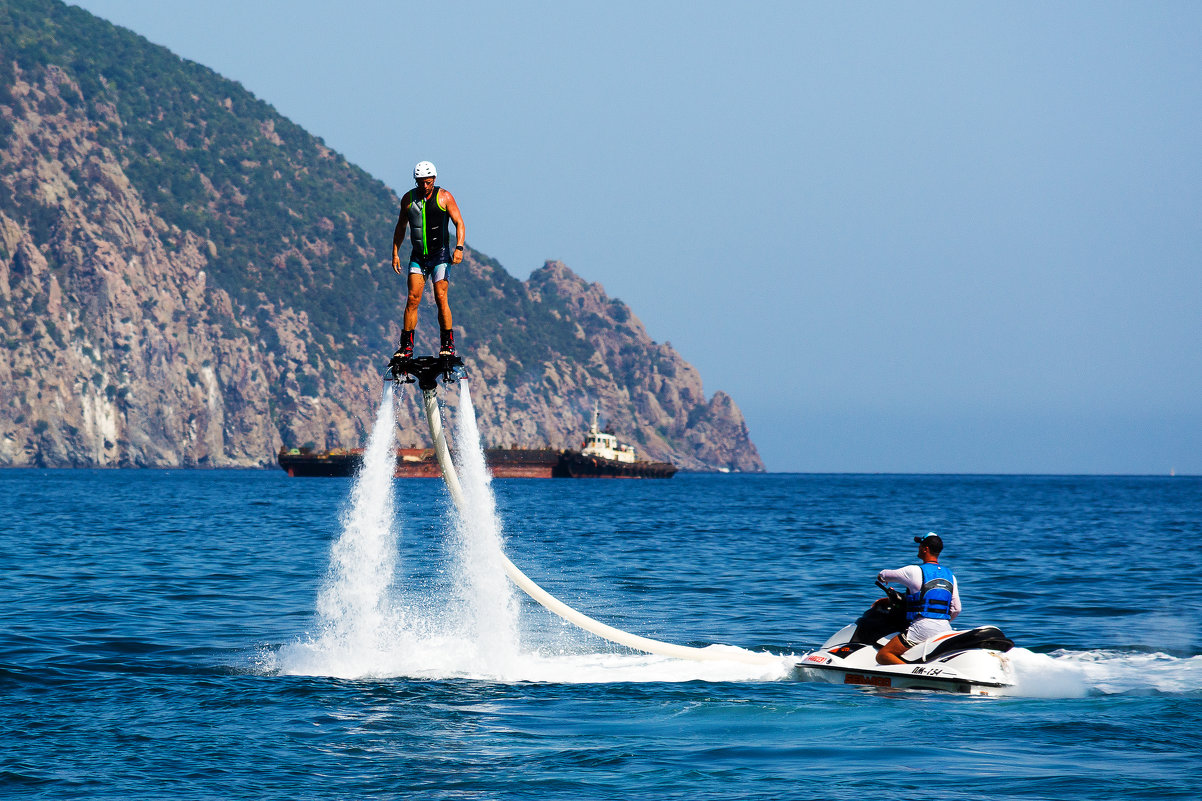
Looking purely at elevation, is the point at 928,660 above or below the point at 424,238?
below

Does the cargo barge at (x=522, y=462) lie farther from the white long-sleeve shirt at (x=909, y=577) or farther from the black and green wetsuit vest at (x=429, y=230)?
the black and green wetsuit vest at (x=429, y=230)

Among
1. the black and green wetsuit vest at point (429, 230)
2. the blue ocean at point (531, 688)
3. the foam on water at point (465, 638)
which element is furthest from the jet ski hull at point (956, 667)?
the black and green wetsuit vest at point (429, 230)

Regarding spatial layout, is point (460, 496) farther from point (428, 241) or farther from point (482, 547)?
point (428, 241)

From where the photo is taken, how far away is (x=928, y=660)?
18.3 meters

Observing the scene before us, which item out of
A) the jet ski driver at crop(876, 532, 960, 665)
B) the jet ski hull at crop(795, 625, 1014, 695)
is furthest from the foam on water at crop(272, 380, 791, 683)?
the jet ski driver at crop(876, 532, 960, 665)

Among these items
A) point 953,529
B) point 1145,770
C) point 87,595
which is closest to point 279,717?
point 1145,770

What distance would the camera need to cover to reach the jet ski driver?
1777 cm

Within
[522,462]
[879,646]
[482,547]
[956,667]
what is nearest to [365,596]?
[482,547]

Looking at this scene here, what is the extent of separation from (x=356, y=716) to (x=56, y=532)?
3817 centimetres

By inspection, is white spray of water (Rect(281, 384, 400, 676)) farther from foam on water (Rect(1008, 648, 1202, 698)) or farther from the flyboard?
foam on water (Rect(1008, 648, 1202, 698))

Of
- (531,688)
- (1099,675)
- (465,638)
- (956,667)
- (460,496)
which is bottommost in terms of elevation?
(531,688)

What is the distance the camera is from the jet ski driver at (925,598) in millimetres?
17766

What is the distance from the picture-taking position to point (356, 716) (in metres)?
16.7

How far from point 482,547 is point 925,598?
6693 millimetres
